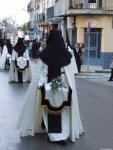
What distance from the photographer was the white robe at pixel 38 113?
9.53 meters

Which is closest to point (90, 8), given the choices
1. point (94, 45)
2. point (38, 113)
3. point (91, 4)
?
point (91, 4)


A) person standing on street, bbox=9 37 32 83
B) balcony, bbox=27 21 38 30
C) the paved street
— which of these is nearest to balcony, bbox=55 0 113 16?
person standing on street, bbox=9 37 32 83

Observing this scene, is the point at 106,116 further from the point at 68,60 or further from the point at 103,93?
the point at 103,93

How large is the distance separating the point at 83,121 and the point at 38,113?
227cm

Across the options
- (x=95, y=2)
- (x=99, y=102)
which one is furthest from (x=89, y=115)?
(x=95, y=2)

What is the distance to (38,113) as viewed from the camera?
9.84 meters

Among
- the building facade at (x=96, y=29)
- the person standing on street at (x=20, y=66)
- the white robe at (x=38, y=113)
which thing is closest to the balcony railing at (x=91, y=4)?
the building facade at (x=96, y=29)

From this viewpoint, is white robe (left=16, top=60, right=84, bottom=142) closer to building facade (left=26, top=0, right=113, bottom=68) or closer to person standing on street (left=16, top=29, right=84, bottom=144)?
person standing on street (left=16, top=29, right=84, bottom=144)

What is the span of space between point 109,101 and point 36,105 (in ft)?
21.4

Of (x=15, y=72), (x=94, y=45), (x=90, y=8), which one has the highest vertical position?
(x=90, y=8)

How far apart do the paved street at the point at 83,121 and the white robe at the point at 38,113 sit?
0.54ft

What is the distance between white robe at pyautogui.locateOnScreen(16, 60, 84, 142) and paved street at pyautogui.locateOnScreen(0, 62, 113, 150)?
0.54 ft

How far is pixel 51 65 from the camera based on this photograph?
31.7 feet

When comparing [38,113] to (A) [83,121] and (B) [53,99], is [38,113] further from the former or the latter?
(A) [83,121]
